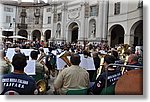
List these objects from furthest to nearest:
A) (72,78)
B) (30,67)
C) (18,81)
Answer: (30,67), (72,78), (18,81)

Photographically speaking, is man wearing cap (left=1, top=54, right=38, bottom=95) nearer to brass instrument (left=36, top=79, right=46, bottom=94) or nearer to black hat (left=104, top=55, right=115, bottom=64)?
brass instrument (left=36, top=79, right=46, bottom=94)

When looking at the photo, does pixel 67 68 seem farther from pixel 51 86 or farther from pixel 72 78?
pixel 51 86

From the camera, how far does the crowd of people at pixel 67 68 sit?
6.27ft

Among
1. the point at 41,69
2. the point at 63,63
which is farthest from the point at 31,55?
the point at 63,63

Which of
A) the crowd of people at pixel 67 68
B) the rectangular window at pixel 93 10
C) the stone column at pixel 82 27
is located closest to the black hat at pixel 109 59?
the crowd of people at pixel 67 68

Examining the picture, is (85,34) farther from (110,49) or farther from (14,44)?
(14,44)

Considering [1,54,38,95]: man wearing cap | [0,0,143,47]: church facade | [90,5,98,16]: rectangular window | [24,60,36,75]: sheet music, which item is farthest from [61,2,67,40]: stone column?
[1,54,38,95]: man wearing cap

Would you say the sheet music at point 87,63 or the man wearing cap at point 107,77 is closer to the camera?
the man wearing cap at point 107,77

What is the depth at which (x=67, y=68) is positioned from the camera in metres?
1.99

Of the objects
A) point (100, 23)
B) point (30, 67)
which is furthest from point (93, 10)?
point (30, 67)

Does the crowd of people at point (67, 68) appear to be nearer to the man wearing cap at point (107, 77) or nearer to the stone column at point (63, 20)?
the man wearing cap at point (107, 77)

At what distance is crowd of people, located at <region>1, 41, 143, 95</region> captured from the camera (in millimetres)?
1911

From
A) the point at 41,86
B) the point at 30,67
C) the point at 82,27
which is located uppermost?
the point at 82,27

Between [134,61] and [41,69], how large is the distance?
861 millimetres
